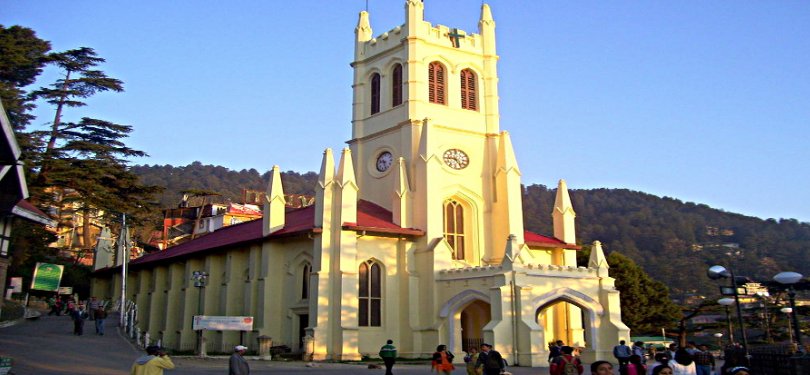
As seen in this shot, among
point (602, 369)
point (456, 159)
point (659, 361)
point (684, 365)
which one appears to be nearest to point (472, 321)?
point (456, 159)

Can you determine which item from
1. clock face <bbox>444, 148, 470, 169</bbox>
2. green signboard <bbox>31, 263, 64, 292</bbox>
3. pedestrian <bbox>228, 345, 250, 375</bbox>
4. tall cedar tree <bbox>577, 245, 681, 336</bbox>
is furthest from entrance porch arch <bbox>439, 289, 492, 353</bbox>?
tall cedar tree <bbox>577, 245, 681, 336</bbox>

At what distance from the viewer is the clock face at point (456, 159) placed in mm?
40969

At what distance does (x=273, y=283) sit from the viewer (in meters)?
37.3

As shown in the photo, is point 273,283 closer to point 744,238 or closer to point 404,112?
point 404,112

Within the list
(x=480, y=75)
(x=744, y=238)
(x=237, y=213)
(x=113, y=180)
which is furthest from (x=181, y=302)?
(x=744, y=238)

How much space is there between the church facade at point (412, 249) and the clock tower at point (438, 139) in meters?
0.08

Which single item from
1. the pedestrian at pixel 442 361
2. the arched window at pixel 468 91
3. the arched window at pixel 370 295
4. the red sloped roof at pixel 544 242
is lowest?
the pedestrian at pixel 442 361

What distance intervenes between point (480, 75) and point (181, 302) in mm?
21825

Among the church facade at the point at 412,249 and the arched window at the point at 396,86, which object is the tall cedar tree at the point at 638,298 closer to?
the church facade at the point at 412,249

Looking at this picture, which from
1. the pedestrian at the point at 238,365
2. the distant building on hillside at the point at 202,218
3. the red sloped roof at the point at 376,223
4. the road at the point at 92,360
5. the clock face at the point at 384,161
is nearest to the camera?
the pedestrian at the point at 238,365

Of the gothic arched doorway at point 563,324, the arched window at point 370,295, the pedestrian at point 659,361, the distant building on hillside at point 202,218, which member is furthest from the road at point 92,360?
the distant building on hillside at point 202,218

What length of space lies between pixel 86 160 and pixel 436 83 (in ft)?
82.5

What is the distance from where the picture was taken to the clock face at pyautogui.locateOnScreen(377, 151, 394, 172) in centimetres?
4159

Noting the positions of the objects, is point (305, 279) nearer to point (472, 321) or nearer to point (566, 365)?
point (472, 321)
